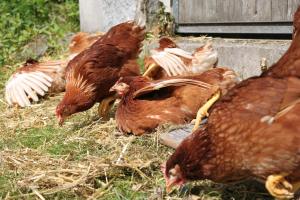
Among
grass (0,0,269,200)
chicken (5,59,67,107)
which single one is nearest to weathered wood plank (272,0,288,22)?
grass (0,0,269,200)

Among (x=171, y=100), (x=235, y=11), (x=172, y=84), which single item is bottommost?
(x=171, y=100)

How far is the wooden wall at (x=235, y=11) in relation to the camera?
181 inches

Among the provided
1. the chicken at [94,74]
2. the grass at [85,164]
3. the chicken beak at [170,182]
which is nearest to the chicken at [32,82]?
the grass at [85,164]

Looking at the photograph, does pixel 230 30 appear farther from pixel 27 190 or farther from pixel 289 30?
pixel 27 190

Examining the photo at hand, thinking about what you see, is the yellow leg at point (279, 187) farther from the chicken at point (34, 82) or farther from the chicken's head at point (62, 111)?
the chicken at point (34, 82)

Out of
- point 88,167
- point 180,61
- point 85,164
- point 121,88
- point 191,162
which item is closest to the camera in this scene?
point 191,162

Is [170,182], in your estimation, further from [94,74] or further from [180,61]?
[180,61]

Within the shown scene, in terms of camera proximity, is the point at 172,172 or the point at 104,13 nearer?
the point at 172,172

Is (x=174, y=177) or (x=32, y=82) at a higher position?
(x=174, y=177)

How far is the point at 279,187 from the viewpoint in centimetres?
257

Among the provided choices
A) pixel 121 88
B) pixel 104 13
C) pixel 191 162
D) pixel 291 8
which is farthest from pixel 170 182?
pixel 104 13

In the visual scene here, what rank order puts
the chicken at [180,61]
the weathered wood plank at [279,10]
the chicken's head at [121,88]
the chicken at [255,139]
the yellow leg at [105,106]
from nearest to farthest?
1. the chicken at [255,139]
2. the chicken's head at [121,88]
3. the weathered wood plank at [279,10]
4. the yellow leg at [105,106]
5. the chicken at [180,61]

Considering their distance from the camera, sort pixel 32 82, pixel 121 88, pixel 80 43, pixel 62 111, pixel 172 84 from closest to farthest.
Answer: pixel 172 84
pixel 121 88
pixel 62 111
pixel 32 82
pixel 80 43

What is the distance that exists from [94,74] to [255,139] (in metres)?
2.26
